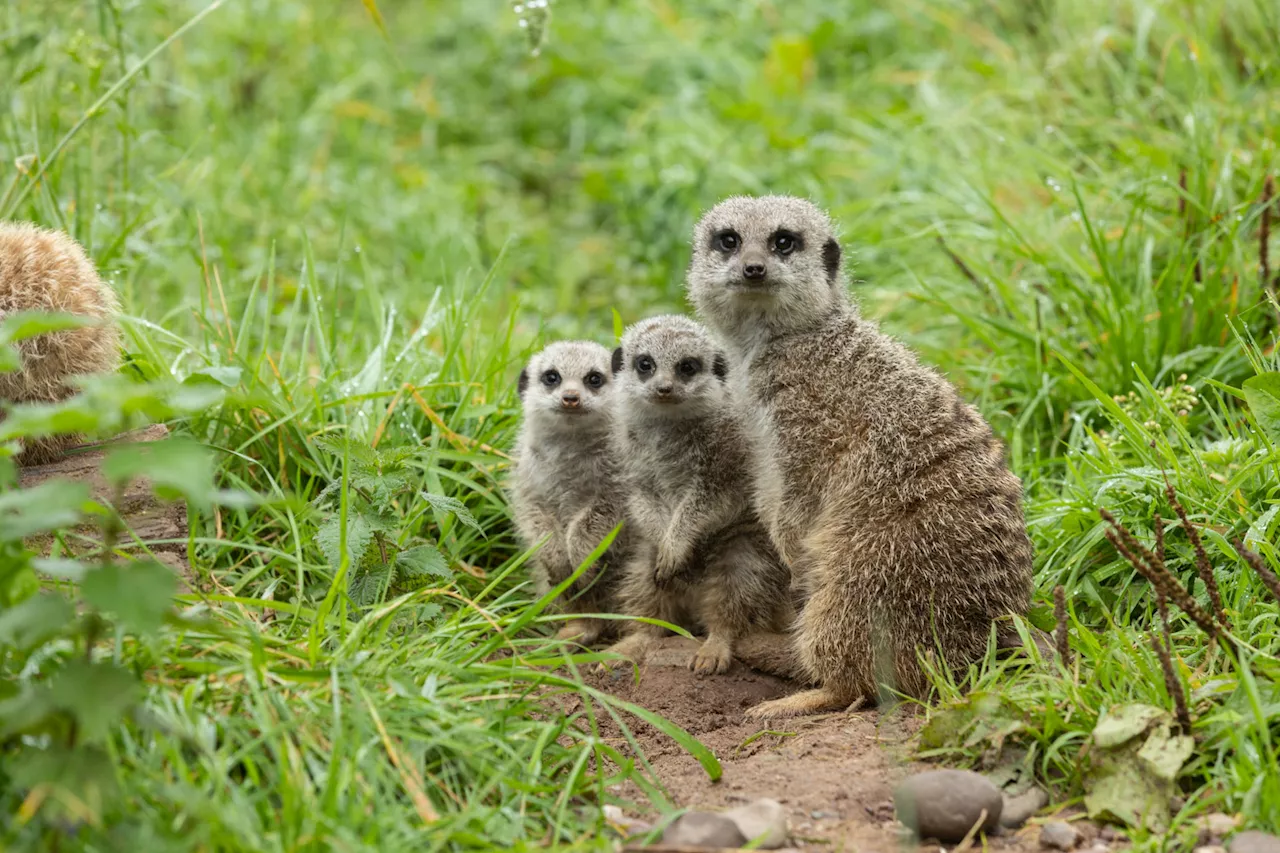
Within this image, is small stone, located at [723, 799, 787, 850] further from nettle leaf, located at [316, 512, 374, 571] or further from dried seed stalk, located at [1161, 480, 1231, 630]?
nettle leaf, located at [316, 512, 374, 571]

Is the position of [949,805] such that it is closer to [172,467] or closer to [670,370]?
[172,467]

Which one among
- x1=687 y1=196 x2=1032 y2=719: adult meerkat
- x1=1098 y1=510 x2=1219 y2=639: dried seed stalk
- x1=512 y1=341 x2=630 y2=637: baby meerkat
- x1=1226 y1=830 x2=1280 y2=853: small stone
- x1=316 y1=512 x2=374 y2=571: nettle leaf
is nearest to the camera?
x1=1226 y1=830 x2=1280 y2=853: small stone

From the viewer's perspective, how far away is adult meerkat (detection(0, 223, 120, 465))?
3.56 m

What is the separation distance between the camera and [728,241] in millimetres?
4316

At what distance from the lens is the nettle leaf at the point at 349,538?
356 cm

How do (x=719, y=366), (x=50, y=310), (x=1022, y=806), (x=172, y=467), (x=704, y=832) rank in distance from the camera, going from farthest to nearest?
(x=719, y=366), (x=50, y=310), (x=1022, y=806), (x=704, y=832), (x=172, y=467)

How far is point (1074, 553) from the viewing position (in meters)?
3.97

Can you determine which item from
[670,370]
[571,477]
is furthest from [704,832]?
[571,477]

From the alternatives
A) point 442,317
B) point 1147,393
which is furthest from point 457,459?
point 1147,393

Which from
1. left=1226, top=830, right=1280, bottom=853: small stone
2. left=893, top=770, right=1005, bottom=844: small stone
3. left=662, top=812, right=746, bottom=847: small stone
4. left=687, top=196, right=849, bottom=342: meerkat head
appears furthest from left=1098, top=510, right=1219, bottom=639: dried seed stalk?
left=687, top=196, right=849, bottom=342: meerkat head

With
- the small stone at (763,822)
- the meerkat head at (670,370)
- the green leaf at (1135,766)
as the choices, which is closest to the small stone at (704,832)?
the small stone at (763,822)

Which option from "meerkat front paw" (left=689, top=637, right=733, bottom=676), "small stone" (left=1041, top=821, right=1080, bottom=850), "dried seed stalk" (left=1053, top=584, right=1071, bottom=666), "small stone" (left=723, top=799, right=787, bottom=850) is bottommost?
"meerkat front paw" (left=689, top=637, right=733, bottom=676)

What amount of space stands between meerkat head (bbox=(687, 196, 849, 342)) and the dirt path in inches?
45.9

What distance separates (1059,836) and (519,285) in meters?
5.00
